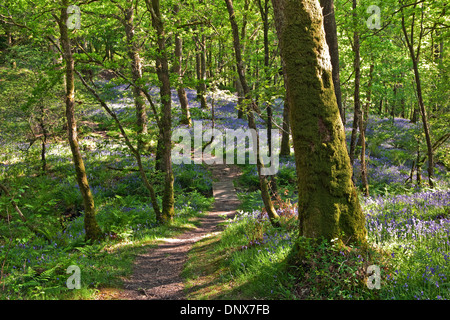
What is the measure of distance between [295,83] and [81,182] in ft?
17.3

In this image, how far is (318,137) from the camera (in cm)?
382

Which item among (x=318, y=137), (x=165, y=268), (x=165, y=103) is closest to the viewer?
(x=318, y=137)

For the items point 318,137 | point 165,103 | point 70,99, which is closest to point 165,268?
point 70,99

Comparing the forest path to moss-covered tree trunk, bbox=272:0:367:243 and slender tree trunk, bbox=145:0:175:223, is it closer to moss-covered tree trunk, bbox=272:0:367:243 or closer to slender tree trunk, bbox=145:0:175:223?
slender tree trunk, bbox=145:0:175:223

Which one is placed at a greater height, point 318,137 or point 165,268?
point 318,137

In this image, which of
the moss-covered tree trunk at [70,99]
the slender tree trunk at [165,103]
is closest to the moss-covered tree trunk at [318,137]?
the moss-covered tree trunk at [70,99]

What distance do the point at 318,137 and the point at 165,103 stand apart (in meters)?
6.29

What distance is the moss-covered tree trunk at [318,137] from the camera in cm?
380

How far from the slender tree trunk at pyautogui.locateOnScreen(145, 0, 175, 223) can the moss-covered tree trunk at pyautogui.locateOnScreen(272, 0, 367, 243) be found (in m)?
5.57

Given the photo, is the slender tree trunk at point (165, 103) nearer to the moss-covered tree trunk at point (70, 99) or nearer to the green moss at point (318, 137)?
the moss-covered tree trunk at point (70, 99)

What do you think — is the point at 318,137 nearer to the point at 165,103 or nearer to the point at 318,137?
the point at 318,137

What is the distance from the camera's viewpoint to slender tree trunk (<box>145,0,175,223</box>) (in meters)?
8.64

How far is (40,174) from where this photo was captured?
13.9m
